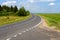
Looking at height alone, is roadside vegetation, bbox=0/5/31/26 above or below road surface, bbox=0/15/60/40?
below

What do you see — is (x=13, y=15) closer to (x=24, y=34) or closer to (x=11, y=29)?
(x=11, y=29)

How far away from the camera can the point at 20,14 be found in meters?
119

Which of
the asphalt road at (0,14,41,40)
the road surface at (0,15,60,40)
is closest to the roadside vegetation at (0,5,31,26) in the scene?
the asphalt road at (0,14,41,40)

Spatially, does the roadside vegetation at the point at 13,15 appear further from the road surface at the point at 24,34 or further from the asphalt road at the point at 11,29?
the road surface at the point at 24,34

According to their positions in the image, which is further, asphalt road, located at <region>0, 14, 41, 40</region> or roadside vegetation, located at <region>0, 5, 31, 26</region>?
roadside vegetation, located at <region>0, 5, 31, 26</region>

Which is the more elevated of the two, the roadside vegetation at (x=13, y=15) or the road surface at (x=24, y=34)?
the road surface at (x=24, y=34)

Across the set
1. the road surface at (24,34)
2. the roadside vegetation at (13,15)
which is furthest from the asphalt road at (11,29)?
the roadside vegetation at (13,15)

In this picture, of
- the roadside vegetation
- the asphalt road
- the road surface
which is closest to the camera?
the road surface

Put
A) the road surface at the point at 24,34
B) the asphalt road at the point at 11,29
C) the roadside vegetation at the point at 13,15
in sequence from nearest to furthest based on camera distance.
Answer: the road surface at the point at 24,34
the asphalt road at the point at 11,29
the roadside vegetation at the point at 13,15

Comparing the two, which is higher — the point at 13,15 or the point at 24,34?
the point at 24,34

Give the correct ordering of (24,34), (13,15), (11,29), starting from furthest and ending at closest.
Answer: (13,15)
(11,29)
(24,34)

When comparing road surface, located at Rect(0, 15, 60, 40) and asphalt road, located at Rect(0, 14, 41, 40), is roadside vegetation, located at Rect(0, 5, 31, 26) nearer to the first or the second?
asphalt road, located at Rect(0, 14, 41, 40)

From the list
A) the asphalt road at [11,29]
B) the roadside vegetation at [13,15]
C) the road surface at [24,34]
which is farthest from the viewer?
the roadside vegetation at [13,15]

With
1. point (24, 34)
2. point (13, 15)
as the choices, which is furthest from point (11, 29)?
point (13, 15)
